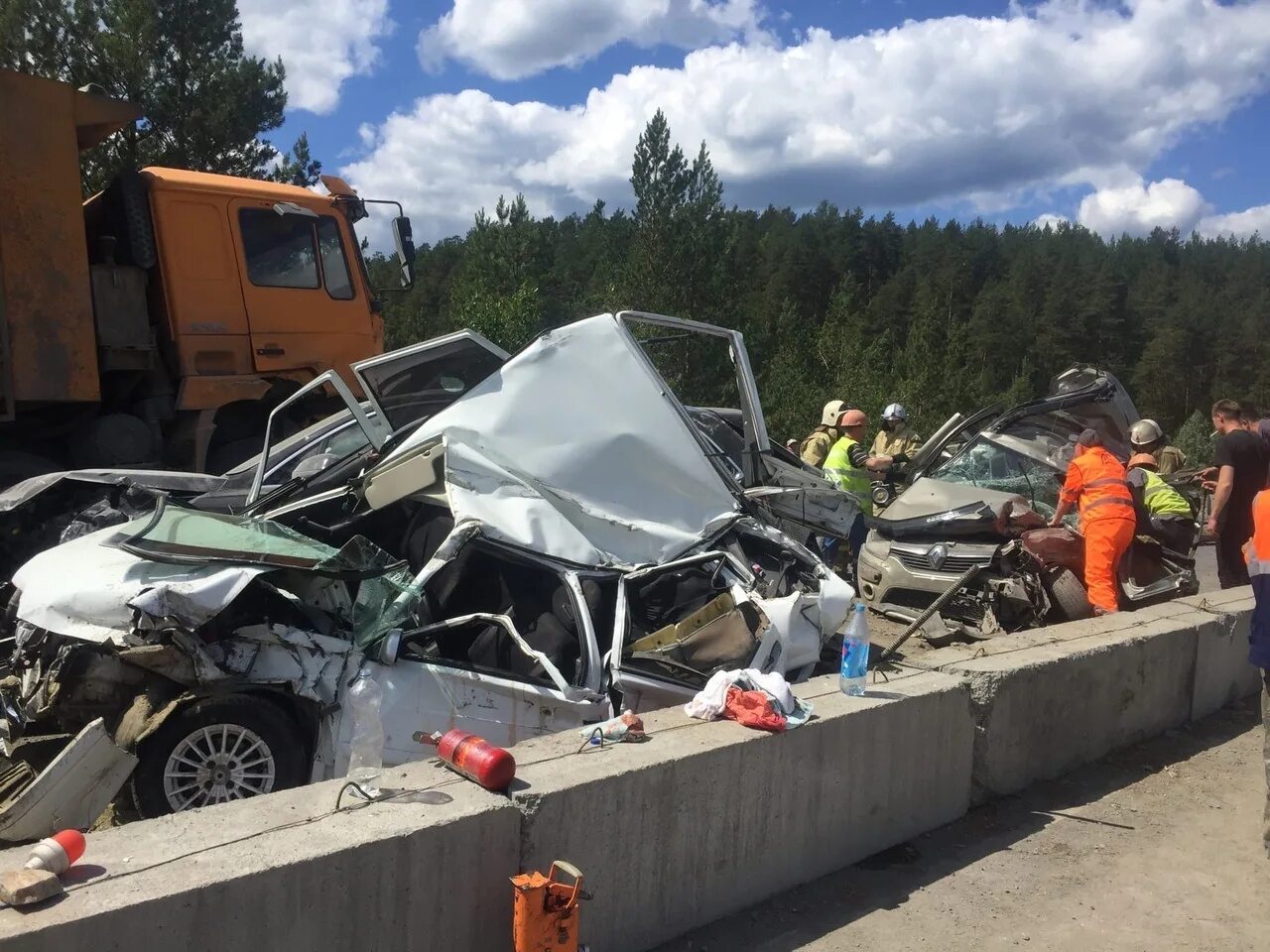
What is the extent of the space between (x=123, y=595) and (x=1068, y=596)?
5291 millimetres

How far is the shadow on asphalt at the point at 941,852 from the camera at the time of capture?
3.38 meters

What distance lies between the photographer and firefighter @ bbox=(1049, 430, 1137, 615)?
636 cm

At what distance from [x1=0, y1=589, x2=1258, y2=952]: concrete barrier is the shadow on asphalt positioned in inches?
2.1

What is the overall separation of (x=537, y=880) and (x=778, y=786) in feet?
3.72

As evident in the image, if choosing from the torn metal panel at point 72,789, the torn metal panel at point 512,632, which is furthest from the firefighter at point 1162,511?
the torn metal panel at point 72,789

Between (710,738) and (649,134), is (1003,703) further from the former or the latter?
(649,134)

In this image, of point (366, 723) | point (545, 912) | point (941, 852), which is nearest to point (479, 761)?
point (545, 912)

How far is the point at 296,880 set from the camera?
234 centimetres

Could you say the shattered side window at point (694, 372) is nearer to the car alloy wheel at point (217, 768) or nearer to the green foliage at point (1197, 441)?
the green foliage at point (1197, 441)

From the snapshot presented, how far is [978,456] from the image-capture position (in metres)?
8.52

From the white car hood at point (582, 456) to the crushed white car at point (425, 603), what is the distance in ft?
0.04

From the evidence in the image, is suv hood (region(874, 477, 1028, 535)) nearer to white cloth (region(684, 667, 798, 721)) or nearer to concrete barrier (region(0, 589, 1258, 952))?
concrete barrier (region(0, 589, 1258, 952))

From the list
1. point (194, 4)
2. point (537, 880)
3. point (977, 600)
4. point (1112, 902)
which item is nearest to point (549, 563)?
point (537, 880)

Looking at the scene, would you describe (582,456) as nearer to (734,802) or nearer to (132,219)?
(734,802)
